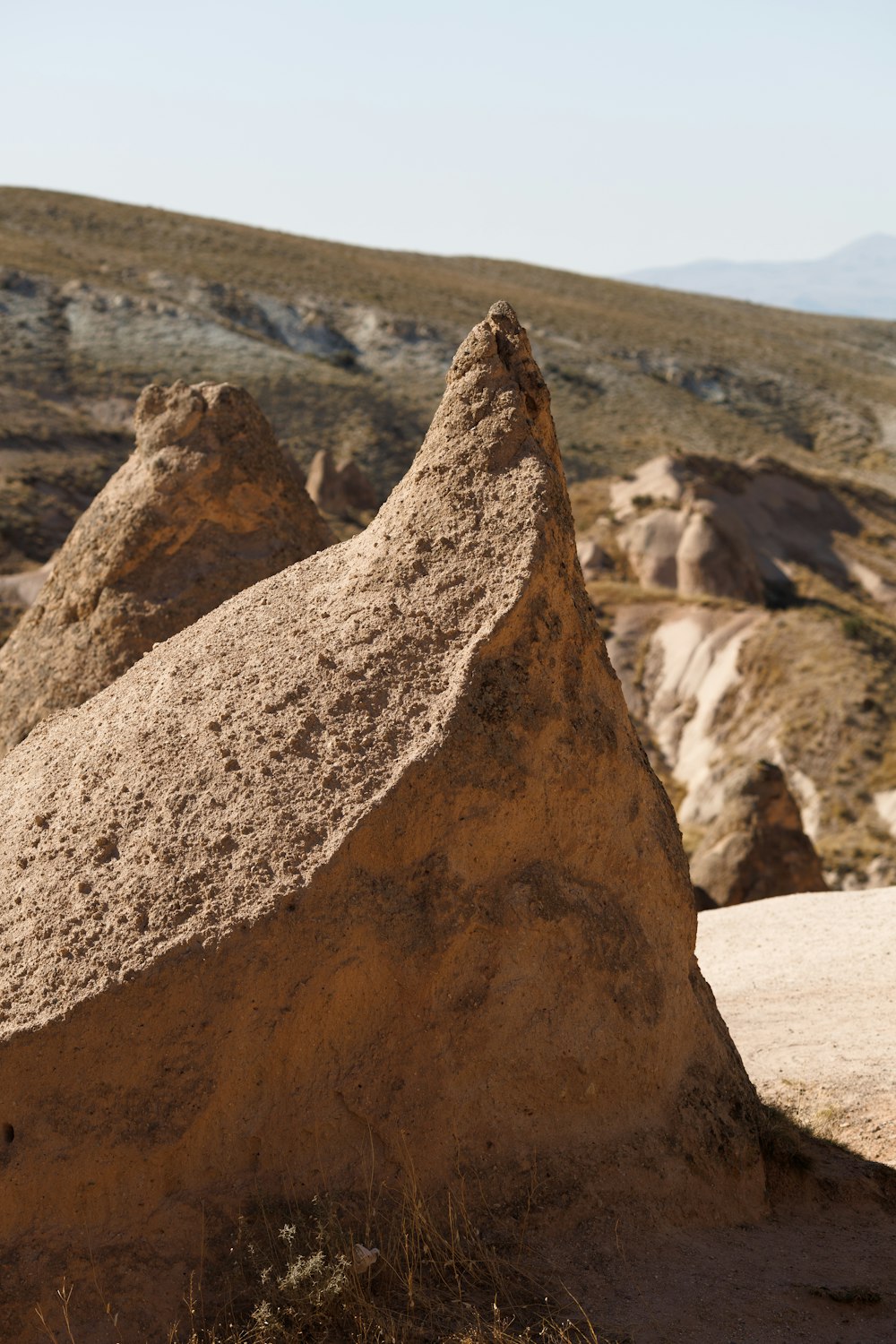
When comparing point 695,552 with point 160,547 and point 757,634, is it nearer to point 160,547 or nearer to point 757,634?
point 757,634

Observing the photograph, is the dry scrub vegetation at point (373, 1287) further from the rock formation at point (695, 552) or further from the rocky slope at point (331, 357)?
the rock formation at point (695, 552)

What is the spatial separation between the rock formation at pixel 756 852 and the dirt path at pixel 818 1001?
10.5ft

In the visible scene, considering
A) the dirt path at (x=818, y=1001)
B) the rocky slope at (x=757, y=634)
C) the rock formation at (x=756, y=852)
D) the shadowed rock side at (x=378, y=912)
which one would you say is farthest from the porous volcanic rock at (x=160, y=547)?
the rocky slope at (x=757, y=634)

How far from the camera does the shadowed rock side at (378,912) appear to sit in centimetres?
400

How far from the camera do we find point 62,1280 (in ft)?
12.8

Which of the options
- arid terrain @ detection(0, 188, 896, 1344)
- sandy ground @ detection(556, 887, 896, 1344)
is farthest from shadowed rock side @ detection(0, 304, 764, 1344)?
sandy ground @ detection(556, 887, 896, 1344)

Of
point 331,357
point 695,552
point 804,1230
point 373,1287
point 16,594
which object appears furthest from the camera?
point 331,357

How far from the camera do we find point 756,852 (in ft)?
46.5

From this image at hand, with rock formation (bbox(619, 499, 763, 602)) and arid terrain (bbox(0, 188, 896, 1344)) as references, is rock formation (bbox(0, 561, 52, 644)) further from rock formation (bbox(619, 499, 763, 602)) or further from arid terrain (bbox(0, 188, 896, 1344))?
arid terrain (bbox(0, 188, 896, 1344))

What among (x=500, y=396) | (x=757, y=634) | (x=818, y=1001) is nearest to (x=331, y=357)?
(x=757, y=634)

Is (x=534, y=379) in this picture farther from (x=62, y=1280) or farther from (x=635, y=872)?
(x=62, y=1280)

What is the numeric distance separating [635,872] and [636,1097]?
0.77 m

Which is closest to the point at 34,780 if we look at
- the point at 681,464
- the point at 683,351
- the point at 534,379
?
the point at 534,379

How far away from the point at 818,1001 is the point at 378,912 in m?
4.52
